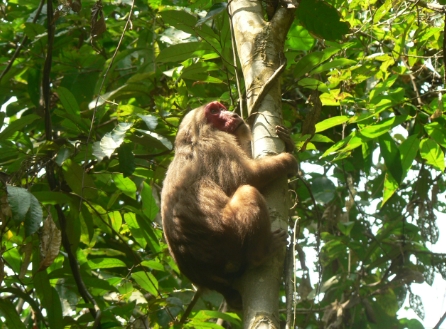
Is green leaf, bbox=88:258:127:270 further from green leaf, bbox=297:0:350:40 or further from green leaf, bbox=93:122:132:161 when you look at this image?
green leaf, bbox=297:0:350:40

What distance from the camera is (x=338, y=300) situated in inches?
268

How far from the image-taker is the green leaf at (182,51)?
486 centimetres

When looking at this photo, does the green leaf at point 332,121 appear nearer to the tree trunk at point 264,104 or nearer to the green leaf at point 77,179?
the tree trunk at point 264,104

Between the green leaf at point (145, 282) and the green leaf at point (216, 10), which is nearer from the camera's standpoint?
the green leaf at point (216, 10)

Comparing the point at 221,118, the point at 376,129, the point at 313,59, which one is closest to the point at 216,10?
the point at 313,59

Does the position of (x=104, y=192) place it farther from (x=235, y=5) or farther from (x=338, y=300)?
(x=338, y=300)

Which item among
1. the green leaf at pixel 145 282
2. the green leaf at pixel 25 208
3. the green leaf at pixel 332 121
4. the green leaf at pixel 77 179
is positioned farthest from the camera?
the green leaf at pixel 145 282

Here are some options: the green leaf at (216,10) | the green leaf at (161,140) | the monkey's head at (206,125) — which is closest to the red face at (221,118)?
the monkey's head at (206,125)

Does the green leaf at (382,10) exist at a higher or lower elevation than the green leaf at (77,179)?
higher

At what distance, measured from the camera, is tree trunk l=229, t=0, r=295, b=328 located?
3.19m

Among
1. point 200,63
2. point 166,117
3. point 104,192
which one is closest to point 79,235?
point 104,192

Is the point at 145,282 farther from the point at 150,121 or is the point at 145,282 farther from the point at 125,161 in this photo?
the point at 150,121

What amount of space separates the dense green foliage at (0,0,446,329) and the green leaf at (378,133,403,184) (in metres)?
0.01

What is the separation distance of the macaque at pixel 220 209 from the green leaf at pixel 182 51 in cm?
61
